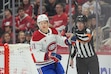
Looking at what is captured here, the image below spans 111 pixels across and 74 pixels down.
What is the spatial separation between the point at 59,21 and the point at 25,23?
0.79 metres

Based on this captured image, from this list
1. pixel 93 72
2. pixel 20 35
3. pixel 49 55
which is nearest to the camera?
pixel 49 55

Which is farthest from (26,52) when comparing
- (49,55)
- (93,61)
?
(93,61)

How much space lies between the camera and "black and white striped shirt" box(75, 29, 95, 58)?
784 cm

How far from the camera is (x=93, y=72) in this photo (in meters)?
7.95

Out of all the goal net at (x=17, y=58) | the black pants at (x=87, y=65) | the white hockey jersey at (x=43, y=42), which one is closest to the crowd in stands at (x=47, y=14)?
the black pants at (x=87, y=65)

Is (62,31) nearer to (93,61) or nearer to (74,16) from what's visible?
(74,16)

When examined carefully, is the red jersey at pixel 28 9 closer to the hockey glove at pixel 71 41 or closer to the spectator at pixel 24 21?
the spectator at pixel 24 21

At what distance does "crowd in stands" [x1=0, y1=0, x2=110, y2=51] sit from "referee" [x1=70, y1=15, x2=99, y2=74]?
0.85 feet

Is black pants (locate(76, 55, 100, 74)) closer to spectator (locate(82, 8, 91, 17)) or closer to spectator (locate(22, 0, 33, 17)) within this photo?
spectator (locate(82, 8, 91, 17))

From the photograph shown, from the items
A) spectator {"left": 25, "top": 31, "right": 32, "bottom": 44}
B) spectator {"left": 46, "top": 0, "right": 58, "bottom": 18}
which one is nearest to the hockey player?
spectator {"left": 25, "top": 31, "right": 32, "bottom": 44}

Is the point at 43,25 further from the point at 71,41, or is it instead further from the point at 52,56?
the point at 71,41

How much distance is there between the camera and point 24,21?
8992mm

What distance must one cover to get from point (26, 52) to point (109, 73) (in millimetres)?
3530

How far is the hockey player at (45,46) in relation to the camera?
6.70 metres
